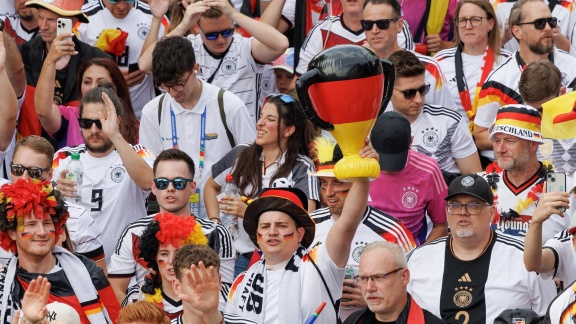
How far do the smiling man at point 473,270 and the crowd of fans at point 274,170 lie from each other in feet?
0.05

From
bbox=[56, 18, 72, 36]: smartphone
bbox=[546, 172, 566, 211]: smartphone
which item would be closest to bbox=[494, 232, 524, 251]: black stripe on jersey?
bbox=[546, 172, 566, 211]: smartphone

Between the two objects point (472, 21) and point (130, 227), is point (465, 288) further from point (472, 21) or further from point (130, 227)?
point (472, 21)

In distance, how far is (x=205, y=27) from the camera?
12000 mm

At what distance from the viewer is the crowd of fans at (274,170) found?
8719 mm

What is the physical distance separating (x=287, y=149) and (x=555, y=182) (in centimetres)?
211

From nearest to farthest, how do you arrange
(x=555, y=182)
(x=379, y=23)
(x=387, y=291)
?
1. (x=387, y=291)
2. (x=555, y=182)
3. (x=379, y=23)

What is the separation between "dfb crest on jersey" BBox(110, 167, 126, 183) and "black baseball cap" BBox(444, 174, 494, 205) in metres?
2.77

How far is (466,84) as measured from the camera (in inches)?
472

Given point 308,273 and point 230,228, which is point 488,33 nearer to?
point 230,228

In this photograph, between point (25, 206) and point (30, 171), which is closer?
point (25, 206)

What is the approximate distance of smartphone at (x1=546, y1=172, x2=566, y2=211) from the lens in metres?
9.57

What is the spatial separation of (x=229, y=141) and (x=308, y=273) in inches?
111

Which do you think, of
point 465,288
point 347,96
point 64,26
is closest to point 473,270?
point 465,288

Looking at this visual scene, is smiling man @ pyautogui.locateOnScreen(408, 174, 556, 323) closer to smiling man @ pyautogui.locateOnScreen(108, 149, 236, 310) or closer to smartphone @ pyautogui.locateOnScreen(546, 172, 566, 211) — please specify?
A: smartphone @ pyautogui.locateOnScreen(546, 172, 566, 211)
